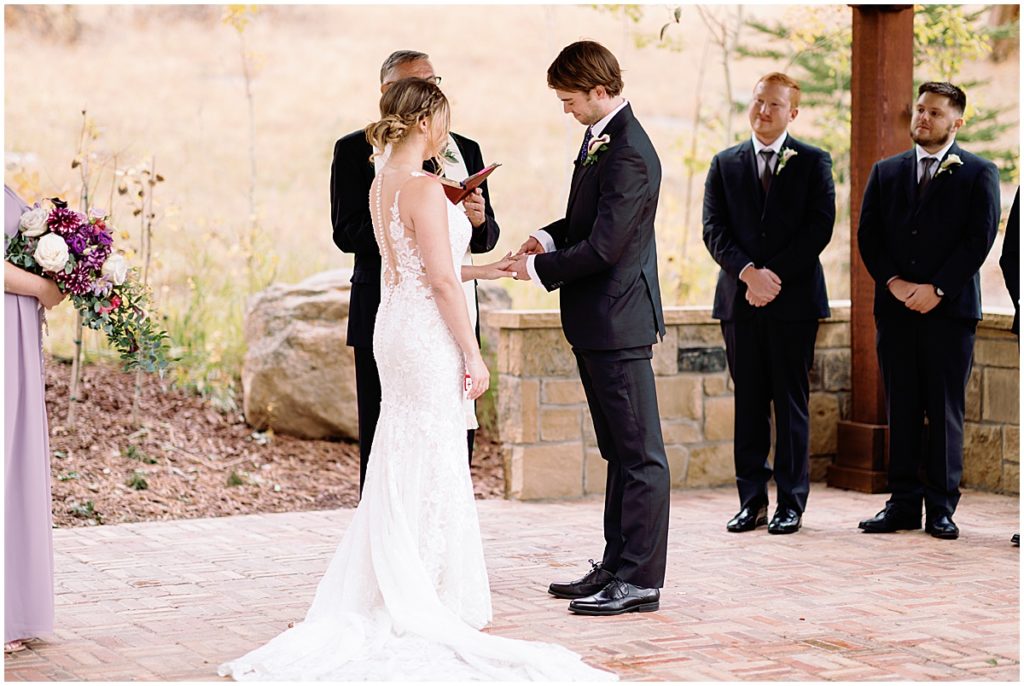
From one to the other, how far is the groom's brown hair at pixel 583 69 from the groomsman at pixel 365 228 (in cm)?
75

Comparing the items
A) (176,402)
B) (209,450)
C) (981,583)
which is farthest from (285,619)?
(176,402)

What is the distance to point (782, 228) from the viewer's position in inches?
239

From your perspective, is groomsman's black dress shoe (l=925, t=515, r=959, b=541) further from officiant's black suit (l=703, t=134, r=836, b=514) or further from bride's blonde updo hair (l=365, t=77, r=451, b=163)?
bride's blonde updo hair (l=365, t=77, r=451, b=163)

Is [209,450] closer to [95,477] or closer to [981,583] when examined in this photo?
[95,477]

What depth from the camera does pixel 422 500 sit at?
4.20 meters

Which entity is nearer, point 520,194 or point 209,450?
point 209,450

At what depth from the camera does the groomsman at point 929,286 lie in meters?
5.90

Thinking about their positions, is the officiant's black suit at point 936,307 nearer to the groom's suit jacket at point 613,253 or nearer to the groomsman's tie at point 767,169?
the groomsman's tie at point 767,169

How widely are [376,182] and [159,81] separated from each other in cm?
1187

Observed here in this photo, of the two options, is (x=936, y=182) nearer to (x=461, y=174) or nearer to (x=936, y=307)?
(x=936, y=307)

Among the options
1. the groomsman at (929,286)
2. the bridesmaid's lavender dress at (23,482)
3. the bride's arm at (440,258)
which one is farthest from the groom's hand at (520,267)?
the groomsman at (929,286)

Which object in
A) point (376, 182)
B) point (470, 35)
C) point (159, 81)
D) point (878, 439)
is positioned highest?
point (470, 35)

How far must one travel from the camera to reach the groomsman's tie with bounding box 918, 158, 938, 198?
19.7ft

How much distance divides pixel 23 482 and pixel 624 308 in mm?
2026
